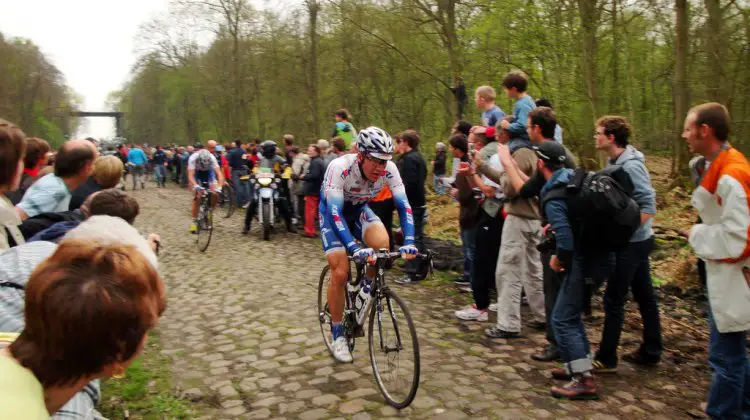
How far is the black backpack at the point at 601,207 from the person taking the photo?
14.0ft

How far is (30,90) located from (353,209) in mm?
45666

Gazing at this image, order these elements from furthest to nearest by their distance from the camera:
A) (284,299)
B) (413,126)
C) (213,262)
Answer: (413,126)
(213,262)
(284,299)

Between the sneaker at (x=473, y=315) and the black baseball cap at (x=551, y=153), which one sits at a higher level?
the black baseball cap at (x=551, y=153)

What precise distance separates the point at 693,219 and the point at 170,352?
10867 millimetres

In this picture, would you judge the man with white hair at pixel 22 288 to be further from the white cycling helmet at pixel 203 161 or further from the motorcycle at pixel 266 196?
the motorcycle at pixel 266 196

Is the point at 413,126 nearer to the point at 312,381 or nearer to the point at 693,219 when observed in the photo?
the point at 693,219

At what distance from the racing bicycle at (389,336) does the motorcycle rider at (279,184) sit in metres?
8.45

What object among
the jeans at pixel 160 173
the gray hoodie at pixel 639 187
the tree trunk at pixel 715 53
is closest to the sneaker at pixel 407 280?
the gray hoodie at pixel 639 187

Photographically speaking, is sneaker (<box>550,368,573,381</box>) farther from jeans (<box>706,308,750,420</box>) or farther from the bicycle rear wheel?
the bicycle rear wheel

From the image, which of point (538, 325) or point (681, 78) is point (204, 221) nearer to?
point (538, 325)

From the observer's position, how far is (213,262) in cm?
1026

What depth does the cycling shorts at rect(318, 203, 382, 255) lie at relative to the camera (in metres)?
5.01

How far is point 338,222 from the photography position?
475cm

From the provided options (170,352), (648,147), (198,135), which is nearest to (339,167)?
(170,352)
